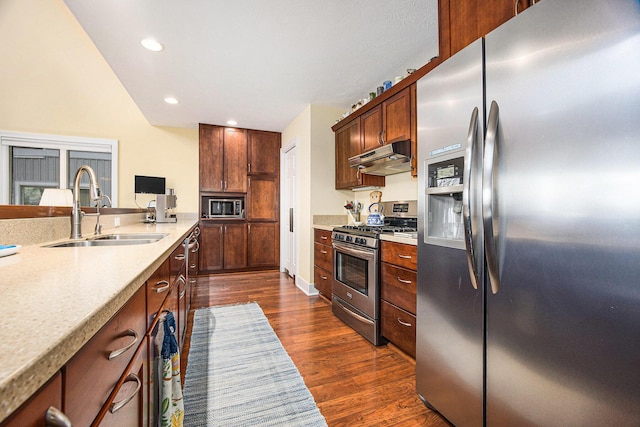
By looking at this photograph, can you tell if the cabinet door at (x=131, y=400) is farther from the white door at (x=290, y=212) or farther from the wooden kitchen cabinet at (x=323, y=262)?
the white door at (x=290, y=212)

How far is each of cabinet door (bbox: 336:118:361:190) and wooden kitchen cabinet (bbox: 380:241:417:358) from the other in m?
1.39

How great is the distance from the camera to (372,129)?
9.76 feet

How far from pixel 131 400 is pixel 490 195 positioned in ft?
4.42

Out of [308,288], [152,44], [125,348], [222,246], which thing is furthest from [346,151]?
[125,348]

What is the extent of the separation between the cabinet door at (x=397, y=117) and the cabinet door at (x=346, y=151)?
1.72ft

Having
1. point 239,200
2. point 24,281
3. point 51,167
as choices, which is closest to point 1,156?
point 51,167


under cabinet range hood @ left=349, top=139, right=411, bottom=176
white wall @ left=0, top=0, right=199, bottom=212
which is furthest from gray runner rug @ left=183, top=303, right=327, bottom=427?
white wall @ left=0, top=0, right=199, bottom=212

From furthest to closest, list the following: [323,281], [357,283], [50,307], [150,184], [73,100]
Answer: [150,184]
[73,100]
[323,281]
[357,283]
[50,307]

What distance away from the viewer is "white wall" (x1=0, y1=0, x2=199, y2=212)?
3.83 m

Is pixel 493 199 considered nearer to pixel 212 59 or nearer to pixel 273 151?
pixel 212 59

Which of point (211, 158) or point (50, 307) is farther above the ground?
point (211, 158)

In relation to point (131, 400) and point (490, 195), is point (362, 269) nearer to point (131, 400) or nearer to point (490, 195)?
point (490, 195)

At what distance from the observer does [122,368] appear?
2.31 feet

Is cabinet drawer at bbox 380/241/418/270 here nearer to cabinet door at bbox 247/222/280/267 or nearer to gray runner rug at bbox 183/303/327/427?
gray runner rug at bbox 183/303/327/427
